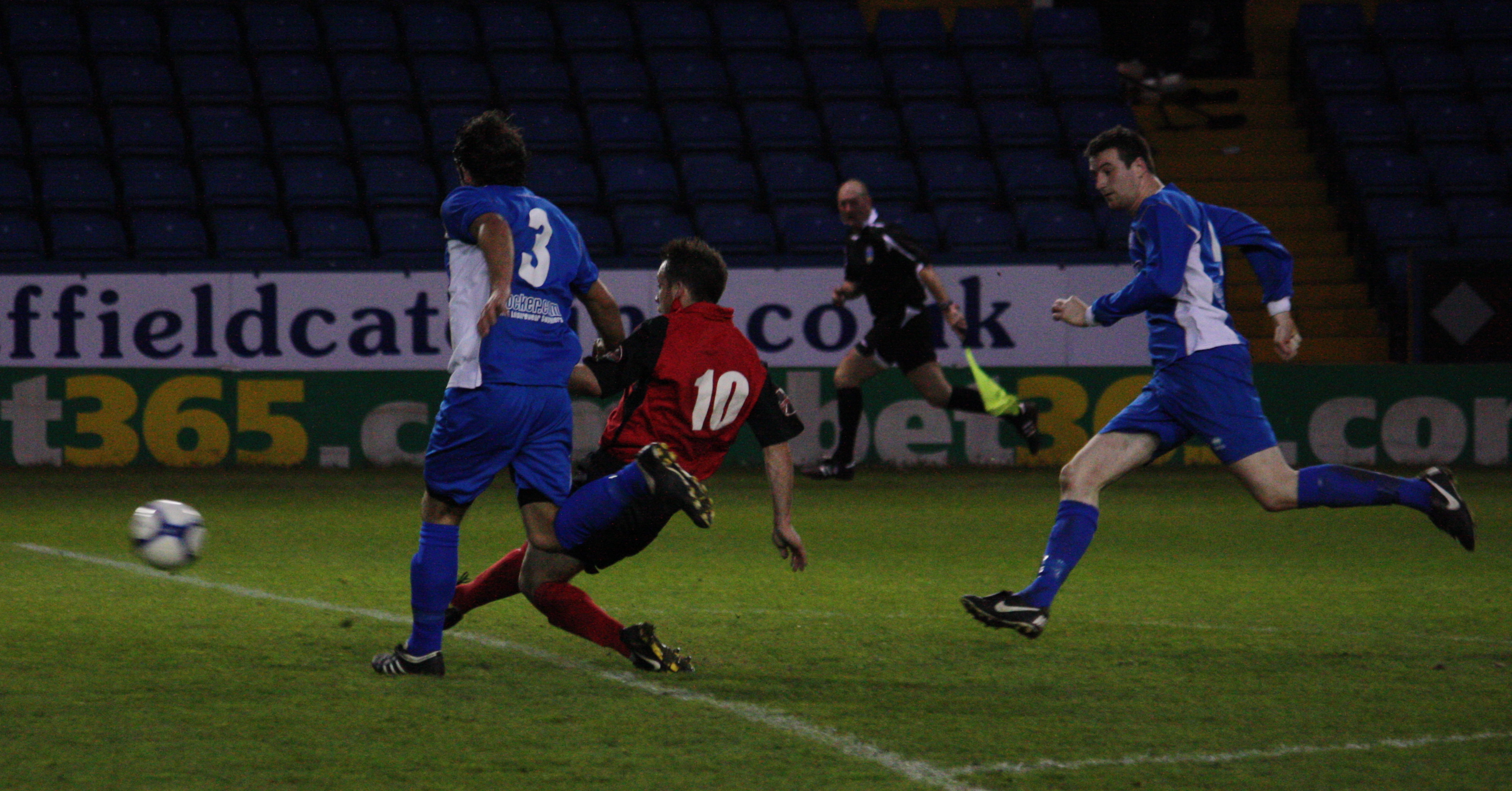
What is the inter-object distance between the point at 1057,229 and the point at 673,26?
527cm

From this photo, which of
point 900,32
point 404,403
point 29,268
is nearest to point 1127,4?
point 900,32

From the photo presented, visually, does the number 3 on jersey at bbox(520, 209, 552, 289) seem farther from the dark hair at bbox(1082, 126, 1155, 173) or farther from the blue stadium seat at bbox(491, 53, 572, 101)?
the blue stadium seat at bbox(491, 53, 572, 101)

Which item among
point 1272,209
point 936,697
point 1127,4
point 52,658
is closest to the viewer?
point 936,697

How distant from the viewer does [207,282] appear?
1512cm

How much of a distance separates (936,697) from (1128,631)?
159 centimetres

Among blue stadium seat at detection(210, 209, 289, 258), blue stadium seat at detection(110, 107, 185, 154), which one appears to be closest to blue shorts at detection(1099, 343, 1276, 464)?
blue stadium seat at detection(210, 209, 289, 258)

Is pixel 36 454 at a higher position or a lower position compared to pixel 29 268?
lower

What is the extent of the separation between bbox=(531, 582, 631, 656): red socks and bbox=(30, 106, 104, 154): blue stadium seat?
42.9 ft

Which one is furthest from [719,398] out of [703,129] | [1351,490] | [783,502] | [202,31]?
[202,31]

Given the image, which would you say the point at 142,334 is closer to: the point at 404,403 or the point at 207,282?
the point at 207,282

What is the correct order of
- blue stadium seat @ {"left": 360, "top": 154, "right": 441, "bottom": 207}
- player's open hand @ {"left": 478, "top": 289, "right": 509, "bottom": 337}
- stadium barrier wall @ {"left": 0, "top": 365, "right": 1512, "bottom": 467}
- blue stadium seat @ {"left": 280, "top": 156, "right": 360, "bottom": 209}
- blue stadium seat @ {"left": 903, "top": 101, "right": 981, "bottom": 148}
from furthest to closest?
blue stadium seat @ {"left": 903, "top": 101, "right": 981, "bottom": 148} → blue stadium seat @ {"left": 360, "top": 154, "right": 441, "bottom": 207} → blue stadium seat @ {"left": 280, "top": 156, "right": 360, "bottom": 209} → stadium barrier wall @ {"left": 0, "top": 365, "right": 1512, "bottom": 467} → player's open hand @ {"left": 478, "top": 289, "right": 509, "bottom": 337}

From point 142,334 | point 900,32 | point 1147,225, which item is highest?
point 900,32

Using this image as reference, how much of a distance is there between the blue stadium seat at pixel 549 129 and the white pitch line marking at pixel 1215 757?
45.1 feet

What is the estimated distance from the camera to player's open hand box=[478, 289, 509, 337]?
16.7 ft
